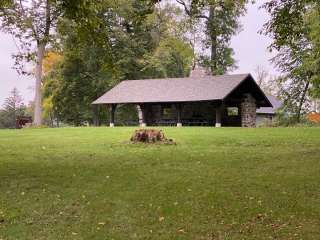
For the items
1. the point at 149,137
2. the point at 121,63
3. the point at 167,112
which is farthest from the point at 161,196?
the point at 121,63

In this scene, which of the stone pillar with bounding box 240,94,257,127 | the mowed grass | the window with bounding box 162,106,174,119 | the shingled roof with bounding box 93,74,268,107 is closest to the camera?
the mowed grass

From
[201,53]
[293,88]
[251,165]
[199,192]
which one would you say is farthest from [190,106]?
[199,192]

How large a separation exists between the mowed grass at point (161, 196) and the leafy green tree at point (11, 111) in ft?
194

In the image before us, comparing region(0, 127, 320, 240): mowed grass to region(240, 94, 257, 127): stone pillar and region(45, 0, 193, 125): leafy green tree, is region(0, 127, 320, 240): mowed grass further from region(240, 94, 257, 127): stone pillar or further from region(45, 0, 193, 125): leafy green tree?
region(45, 0, 193, 125): leafy green tree

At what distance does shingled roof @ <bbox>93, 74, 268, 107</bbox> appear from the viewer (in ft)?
123

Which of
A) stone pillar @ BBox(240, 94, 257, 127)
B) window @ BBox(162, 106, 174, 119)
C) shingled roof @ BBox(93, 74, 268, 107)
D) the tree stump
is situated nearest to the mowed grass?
the tree stump

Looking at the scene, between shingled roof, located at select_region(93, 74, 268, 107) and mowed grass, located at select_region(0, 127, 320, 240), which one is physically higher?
shingled roof, located at select_region(93, 74, 268, 107)

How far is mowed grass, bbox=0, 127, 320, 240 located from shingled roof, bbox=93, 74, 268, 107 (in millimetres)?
22272

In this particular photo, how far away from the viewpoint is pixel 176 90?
1576 inches

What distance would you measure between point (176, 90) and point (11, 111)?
42.9 metres

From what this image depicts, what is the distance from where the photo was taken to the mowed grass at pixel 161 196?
289 inches

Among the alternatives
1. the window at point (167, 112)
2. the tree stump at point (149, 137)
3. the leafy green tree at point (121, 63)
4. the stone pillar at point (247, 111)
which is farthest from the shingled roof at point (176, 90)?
the tree stump at point (149, 137)

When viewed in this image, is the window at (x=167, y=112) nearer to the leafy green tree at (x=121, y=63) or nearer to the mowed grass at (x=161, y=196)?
the leafy green tree at (x=121, y=63)

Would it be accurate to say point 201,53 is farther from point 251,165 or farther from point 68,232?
point 68,232
